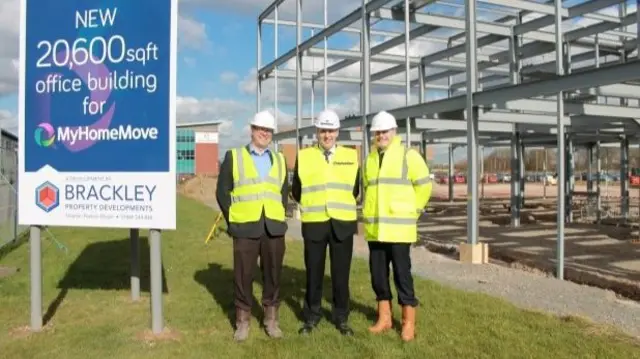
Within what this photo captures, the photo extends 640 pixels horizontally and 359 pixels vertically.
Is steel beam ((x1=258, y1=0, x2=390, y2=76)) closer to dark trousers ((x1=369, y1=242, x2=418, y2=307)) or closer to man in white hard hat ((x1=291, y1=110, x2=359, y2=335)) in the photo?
man in white hard hat ((x1=291, y1=110, x2=359, y2=335))

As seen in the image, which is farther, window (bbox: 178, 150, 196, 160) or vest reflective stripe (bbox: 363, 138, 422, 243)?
window (bbox: 178, 150, 196, 160)

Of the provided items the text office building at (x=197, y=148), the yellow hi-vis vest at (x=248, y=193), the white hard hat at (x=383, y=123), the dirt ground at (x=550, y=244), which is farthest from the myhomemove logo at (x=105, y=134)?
the text office building at (x=197, y=148)

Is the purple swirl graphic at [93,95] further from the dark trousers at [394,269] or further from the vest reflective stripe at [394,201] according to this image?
the dark trousers at [394,269]

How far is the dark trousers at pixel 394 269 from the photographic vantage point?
16.0 feet

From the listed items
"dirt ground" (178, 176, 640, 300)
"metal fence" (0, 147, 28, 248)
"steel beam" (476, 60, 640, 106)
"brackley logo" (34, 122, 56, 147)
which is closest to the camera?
"brackley logo" (34, 122, 56, 147)

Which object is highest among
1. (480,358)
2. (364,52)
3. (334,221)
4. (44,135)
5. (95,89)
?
(364,52)

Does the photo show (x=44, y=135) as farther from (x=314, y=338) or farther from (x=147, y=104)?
(x=314, y=338)

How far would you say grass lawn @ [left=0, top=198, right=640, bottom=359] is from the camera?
4609 mm

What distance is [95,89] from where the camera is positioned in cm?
527

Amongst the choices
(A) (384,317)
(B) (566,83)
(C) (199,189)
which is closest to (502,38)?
(B) (566,83)

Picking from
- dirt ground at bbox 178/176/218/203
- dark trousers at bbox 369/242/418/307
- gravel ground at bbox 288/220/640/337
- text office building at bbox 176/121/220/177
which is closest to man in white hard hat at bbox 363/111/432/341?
dark trousers at bbox 369/242/418/307

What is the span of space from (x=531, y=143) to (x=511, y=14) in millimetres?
7019

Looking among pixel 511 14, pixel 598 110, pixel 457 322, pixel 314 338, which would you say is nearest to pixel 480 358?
pixel 457 322

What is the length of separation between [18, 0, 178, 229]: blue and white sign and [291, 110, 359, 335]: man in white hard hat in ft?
3.79
